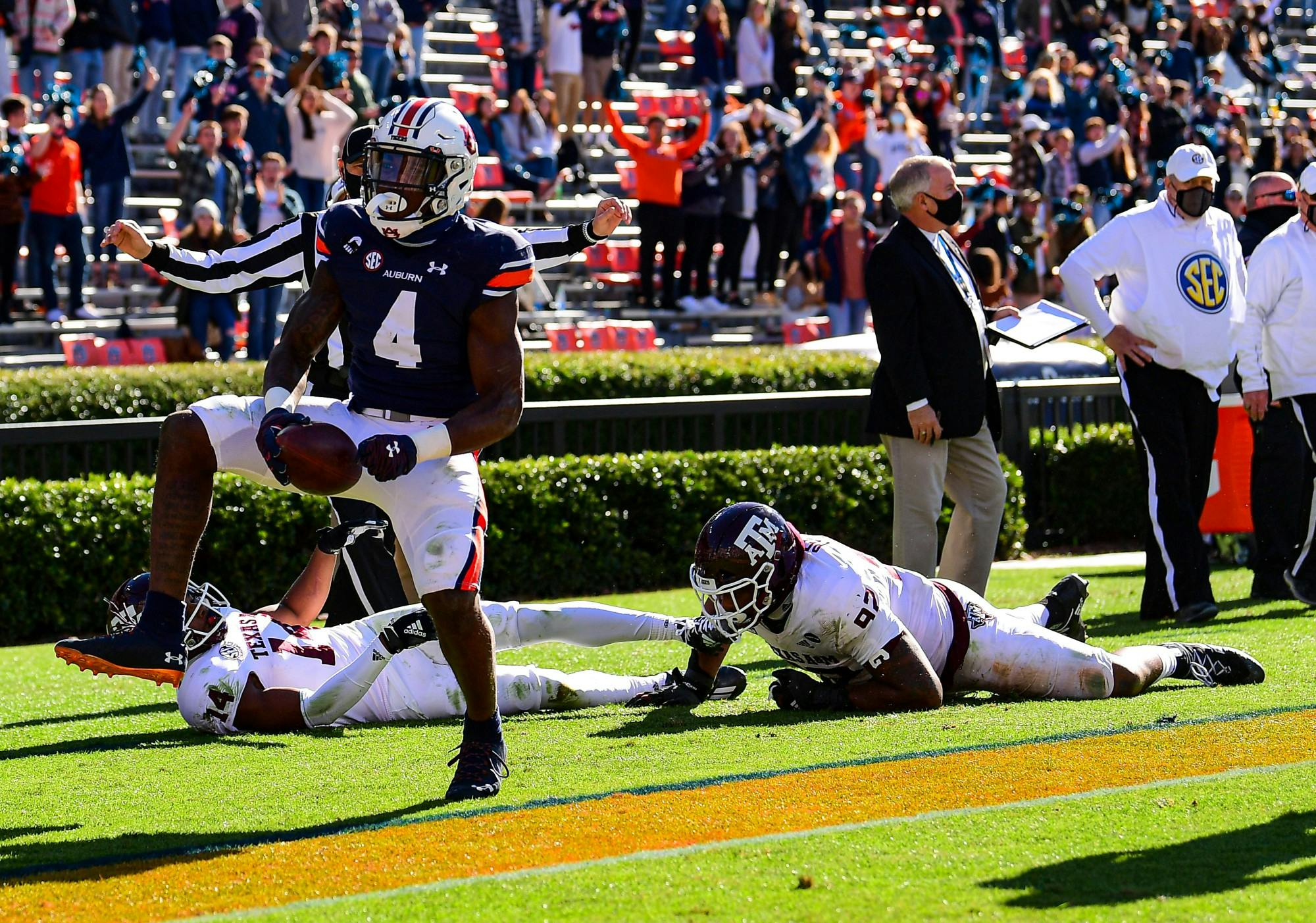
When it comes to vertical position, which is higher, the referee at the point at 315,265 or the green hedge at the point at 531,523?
the referee at the point at 315,265

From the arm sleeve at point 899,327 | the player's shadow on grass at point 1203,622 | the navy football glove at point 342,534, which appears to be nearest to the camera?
the navy football glove at point 342,534

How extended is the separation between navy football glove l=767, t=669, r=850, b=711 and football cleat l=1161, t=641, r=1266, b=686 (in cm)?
131

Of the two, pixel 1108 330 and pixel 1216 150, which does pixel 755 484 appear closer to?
pixel 1108 330

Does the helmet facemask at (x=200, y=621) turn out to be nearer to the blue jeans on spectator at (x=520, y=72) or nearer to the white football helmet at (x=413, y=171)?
the white football helmet at (x=413, y=171)

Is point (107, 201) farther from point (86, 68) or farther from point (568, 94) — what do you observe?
point (568, 94)

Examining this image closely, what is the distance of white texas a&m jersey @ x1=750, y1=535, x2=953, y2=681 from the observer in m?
6.74

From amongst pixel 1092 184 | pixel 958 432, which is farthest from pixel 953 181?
pixel 1092 184

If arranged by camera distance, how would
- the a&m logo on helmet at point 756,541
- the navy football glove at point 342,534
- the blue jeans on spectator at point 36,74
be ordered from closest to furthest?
1. the a&m logo on helmet at point 756,541
2. the navy football glove at point 342,534
3. the blue jeans on spectator at point 36,74

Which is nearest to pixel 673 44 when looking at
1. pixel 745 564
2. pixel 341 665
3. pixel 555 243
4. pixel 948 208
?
pixel 948 208

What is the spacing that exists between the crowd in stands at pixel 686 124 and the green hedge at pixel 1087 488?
2045 mm

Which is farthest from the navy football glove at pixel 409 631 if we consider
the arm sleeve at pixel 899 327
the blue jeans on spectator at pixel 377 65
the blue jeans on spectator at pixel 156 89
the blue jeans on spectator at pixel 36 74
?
the blue jeans on spectator at pixel 377 65

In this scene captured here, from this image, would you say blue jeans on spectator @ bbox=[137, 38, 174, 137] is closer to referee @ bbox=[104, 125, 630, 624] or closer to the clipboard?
referee @ bbox=[104, 125, 630, 624]

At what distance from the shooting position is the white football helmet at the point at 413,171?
603cm

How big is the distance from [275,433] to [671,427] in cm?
734
